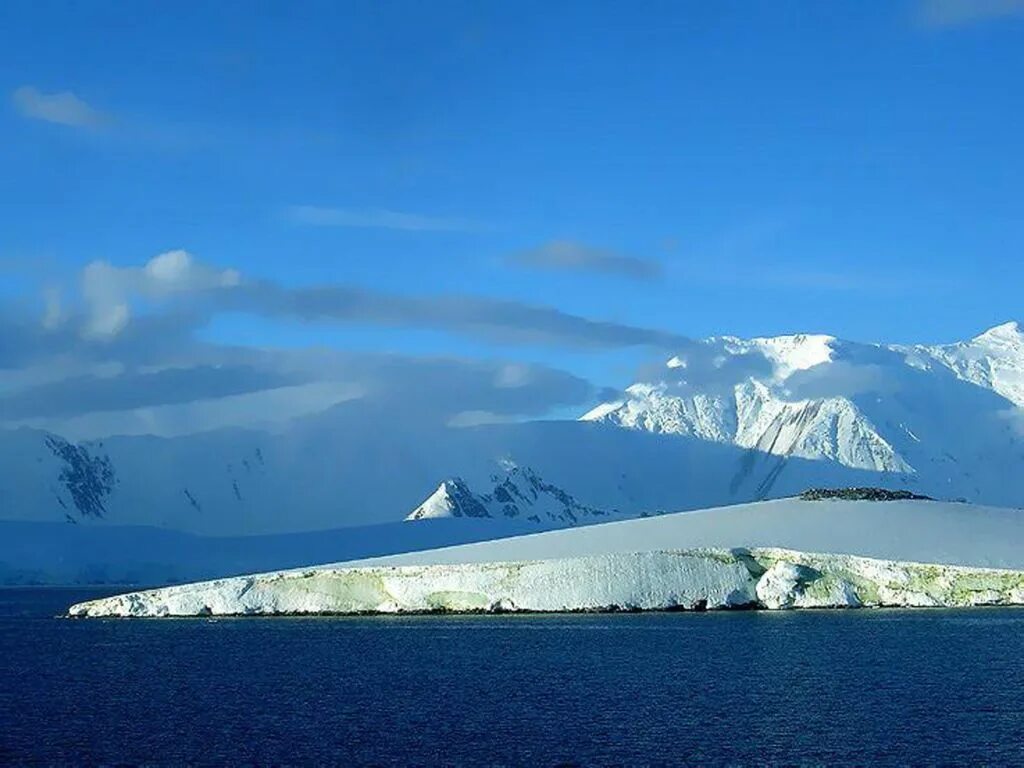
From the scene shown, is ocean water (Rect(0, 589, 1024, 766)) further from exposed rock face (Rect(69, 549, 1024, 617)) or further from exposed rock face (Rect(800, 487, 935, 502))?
exposed rock face (Rect(800, 487, 935, 502))

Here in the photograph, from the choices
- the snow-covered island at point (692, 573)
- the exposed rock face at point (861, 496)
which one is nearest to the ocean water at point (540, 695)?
the snow-covered island at point (692, 573)

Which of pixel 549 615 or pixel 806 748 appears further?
pixel 549 615

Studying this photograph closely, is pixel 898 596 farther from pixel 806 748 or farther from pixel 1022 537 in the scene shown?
pixel 806 748

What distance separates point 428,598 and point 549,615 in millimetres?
7392

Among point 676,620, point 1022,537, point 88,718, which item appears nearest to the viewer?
point 88,718

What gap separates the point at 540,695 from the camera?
49.0 metres

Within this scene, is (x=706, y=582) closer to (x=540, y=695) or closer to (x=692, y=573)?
(x=692, y=573)

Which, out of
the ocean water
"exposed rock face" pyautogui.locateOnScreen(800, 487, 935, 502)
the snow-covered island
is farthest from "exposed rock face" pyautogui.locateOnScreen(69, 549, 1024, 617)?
"exposed rock face" pyautogui.locateOnScreen(800, 487, 935, 502)

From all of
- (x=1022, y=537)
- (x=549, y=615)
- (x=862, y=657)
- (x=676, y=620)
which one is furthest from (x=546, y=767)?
(x=1022, y=537)

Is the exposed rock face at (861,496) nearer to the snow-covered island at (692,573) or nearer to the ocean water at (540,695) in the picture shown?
the snow-covered island at (692,573)

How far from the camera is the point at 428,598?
3585 inches

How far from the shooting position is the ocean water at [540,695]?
37.8 metres

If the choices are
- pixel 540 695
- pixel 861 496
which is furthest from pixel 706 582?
pixel 540 695

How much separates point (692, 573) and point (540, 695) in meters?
39.9
